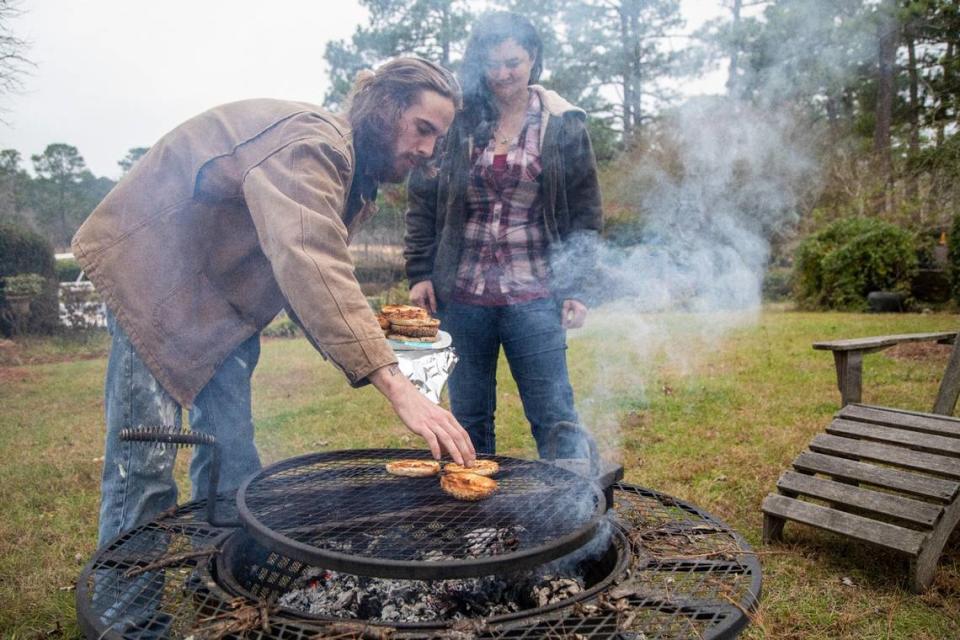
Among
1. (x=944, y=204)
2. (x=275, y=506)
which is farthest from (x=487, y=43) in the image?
(x=944, y=204)

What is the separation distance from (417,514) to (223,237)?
39.9 inches

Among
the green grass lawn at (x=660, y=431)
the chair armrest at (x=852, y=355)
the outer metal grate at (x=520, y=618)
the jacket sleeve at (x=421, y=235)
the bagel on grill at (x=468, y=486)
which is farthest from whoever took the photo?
the chair armrest at (x=852, y=355)

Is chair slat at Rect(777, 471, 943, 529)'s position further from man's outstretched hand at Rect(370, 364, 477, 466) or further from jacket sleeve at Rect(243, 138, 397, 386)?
jacket sleeve at Rect(243, 138, 397, 386)

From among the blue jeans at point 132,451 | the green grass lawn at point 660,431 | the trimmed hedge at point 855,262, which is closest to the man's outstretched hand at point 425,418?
the blue jeans at point 132,451

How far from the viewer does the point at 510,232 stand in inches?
120

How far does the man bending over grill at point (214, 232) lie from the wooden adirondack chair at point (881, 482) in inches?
96.0

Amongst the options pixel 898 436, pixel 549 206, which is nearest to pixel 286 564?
pixel 549 206

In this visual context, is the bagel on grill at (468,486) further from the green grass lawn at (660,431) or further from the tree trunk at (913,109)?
the tree trunk at (913,109)

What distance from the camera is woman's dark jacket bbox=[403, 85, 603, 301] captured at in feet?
9.93

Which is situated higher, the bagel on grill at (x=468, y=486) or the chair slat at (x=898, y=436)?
the bagel on grill at (x=468, y=486)

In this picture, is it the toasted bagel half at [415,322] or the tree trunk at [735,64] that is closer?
the toasted bagel half at [415,322]

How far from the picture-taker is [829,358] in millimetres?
7582

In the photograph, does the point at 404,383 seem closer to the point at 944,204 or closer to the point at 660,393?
the point at 660,393

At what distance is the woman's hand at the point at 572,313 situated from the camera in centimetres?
314
